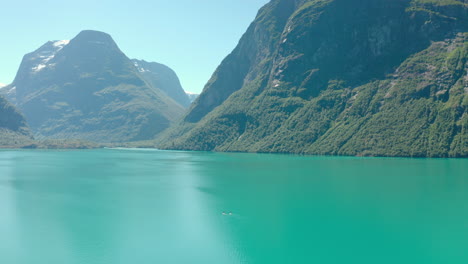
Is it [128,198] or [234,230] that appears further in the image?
[128,198]

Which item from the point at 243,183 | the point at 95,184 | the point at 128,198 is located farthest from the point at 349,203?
the point at 95,184

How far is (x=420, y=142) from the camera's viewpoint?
190m

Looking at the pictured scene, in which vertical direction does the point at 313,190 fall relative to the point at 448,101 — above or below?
below

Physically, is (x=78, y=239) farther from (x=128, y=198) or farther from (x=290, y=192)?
(x=290, y=192)

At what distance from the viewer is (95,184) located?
10338 cm

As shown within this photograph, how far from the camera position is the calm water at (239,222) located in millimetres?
46406

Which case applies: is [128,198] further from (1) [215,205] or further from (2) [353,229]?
(2) [353,229]

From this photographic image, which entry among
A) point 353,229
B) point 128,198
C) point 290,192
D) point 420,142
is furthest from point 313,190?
point 420,142

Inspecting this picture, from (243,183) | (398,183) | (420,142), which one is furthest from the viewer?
(420,142)

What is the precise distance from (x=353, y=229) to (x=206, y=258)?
2206 cm

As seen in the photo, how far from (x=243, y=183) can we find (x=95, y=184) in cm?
3920

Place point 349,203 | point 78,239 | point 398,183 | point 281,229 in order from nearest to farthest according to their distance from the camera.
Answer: point 78,239 → point 281,229 → point 349,203 → point 398,183

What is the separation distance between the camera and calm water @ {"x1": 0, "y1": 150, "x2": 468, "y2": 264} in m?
46.4

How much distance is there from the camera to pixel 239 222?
61062mm
